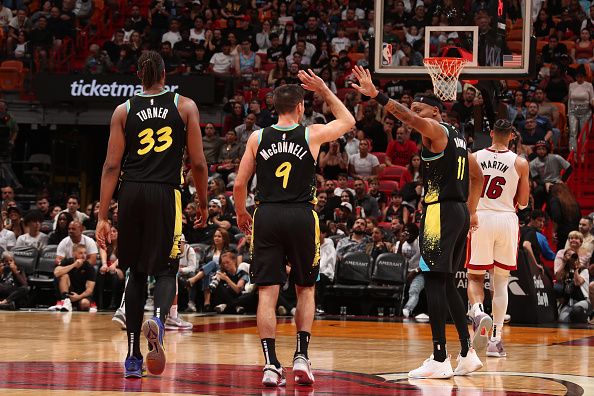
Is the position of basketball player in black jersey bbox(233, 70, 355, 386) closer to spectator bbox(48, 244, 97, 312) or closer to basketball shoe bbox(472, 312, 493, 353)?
basketball shoe bbox(472, 312, 493, 353)

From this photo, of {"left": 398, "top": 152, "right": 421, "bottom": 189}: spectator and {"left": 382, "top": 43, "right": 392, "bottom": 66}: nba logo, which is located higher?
{"left": 382, "top": 43, "right": 392, "bottom": 66}: nba logo

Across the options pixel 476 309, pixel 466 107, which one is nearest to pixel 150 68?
pixel 476 309

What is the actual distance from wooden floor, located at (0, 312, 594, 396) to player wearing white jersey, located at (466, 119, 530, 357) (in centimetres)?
73

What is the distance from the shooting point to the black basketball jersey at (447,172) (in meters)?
8.11

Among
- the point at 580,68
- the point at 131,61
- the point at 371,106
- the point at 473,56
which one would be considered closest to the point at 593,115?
the point at 580,68

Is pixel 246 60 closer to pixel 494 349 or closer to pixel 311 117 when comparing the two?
pixel 311 117

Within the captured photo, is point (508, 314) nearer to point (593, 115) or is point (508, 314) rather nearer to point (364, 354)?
point (364, 354)

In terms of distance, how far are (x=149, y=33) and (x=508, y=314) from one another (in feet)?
43.5

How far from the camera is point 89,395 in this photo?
6.48 meters

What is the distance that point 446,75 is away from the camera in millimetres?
13812

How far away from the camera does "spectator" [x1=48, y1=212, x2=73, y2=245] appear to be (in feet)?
58.4

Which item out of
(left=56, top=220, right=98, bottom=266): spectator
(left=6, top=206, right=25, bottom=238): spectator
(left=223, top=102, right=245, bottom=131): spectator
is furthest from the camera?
(left=223, top=102, right=245, bottom=131): spectator

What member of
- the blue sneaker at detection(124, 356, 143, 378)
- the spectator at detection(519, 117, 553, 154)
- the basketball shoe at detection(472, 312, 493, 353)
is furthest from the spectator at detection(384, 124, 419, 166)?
the blue sneaker at detection(124, 356, 143, 378)

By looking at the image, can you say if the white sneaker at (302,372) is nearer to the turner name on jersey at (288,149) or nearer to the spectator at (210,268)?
the turner name on jersey at (288,149)
